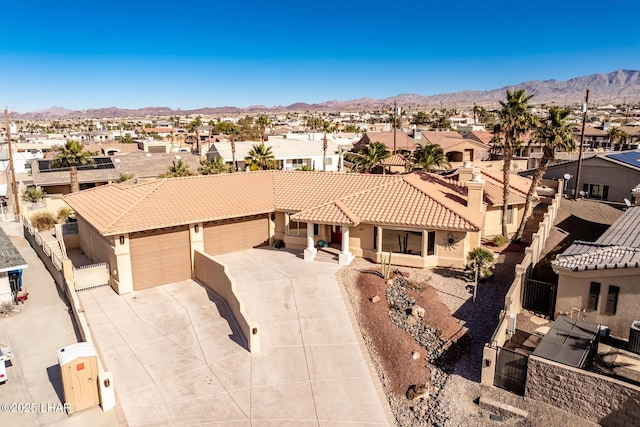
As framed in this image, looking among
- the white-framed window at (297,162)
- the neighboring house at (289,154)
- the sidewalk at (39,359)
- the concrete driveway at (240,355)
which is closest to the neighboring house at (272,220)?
the concrete driveway at (240,355)

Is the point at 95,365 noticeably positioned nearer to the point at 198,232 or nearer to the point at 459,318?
the point at 198,232

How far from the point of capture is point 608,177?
38219 mm

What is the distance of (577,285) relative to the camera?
65.3ft

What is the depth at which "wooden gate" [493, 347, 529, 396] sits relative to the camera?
16.4 metres

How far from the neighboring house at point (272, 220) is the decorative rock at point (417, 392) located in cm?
974

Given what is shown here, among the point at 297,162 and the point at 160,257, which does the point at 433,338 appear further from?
the point at 297,162

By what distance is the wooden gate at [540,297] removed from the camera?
2148 cm

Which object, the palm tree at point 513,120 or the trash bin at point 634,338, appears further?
the palm tree at point 513,120

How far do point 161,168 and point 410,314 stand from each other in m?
47.1

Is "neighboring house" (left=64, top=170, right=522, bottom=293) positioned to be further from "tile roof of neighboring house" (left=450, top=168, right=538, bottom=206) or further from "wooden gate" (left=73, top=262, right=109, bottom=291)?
"wooden gate" (left=73, top=262, right=109, bottom=291)

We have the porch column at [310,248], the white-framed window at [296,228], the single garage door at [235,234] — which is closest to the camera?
the porch column at [310,248]

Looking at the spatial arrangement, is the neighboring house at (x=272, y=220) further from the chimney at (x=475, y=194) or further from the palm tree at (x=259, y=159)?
the palm tree at (x=259, y=159)

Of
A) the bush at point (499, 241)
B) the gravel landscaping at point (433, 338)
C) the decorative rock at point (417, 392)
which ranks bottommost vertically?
the decorative rock at point (417, 392)

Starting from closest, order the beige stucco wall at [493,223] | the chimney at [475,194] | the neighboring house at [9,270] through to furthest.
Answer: the neighboring house at [9,270]
the chimney at [475,194]
the beige stucco wall at [493,223]
